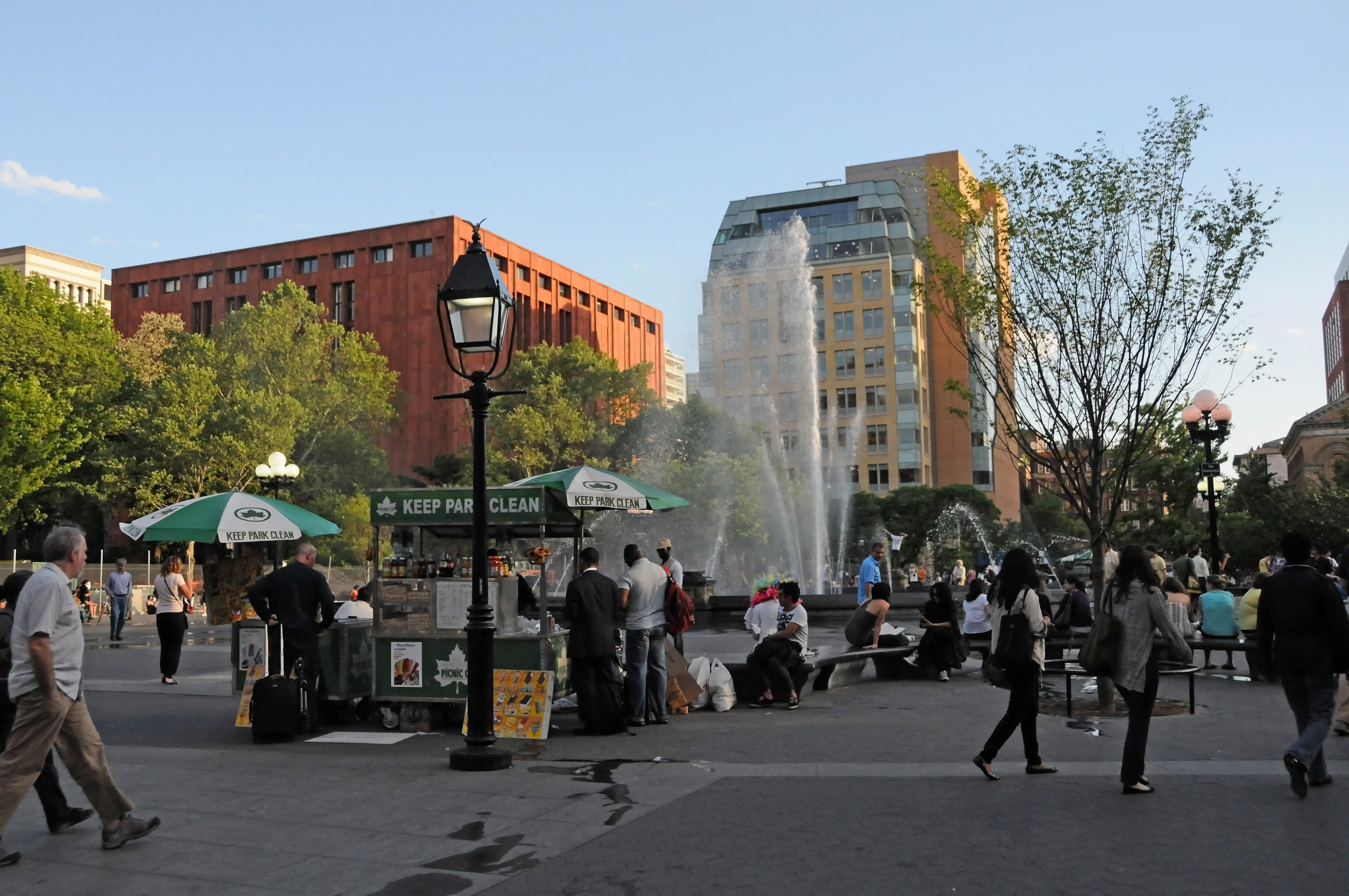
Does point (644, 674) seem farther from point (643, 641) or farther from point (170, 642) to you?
point (170, 642)

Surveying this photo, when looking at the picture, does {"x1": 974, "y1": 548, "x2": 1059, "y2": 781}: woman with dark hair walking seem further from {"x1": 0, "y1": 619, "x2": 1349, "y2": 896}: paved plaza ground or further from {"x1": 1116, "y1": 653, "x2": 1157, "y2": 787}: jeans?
{"x1": 1116, "y1": 653, "x2": 1157, "y2": 787}: jeans

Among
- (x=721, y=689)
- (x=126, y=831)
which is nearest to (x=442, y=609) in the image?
(x=721, y=689)

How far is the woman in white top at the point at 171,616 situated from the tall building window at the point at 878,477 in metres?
77.7

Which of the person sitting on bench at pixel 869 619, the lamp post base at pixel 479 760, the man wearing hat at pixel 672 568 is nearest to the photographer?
the lamp post base at pixel 479 760

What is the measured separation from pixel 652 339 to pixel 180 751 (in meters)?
89.5

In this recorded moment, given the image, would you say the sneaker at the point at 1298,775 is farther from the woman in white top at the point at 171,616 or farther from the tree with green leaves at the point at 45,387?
the tree with green leaves at the point at 45,387

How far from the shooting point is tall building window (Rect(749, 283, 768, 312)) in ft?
283

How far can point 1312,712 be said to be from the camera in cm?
760

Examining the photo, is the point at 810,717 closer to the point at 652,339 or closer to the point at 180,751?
the point at 180,751

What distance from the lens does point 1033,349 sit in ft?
46.0

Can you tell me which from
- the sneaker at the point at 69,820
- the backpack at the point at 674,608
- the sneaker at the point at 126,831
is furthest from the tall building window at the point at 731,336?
the sneaker at the point at 126,831

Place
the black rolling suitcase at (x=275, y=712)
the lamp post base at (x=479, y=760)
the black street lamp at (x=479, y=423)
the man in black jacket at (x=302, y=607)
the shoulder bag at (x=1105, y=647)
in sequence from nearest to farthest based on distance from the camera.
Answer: the shoulder bag at (x=1105, y=647) → the lamp post base at (x=479, y=760) → the black street lamp at (x=479, y=423) → the black rolling suitcase at (x=275, y=712) → the man in black jacket at (x=302, y=607)

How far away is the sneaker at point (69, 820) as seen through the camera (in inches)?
276

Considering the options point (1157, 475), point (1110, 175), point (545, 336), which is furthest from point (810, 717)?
point (545, 336)
